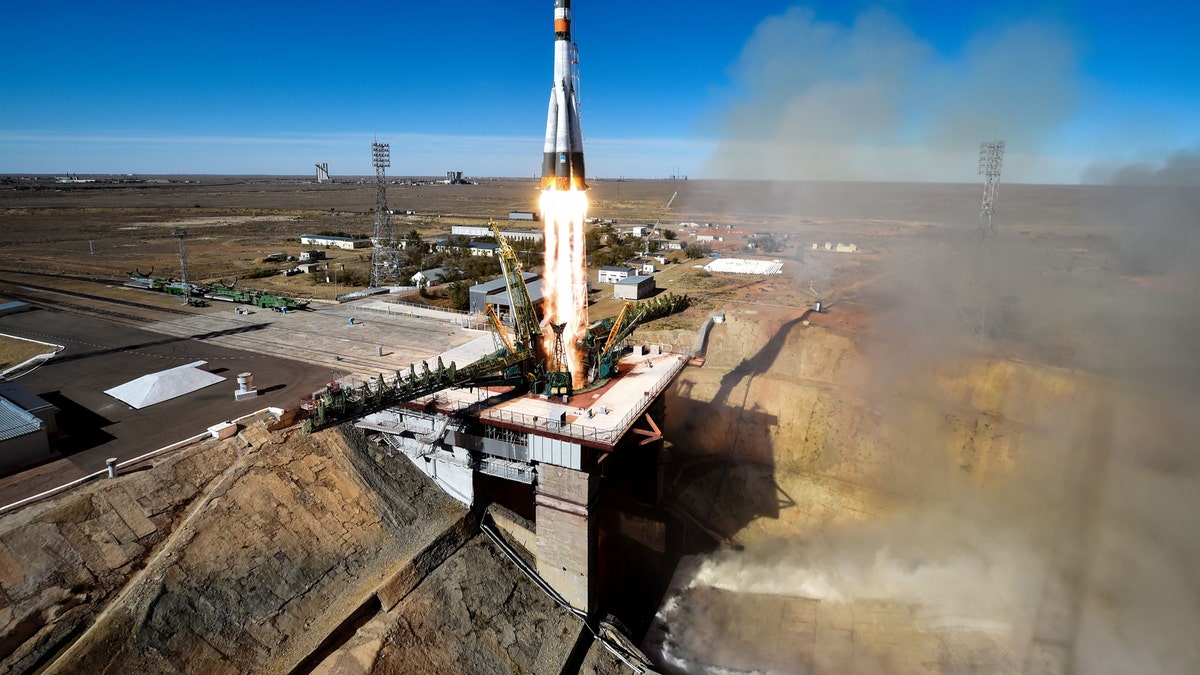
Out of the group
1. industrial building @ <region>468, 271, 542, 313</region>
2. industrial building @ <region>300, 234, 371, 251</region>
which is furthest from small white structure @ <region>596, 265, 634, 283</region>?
industrial building @ <region>300, 234, 371, 251</region>

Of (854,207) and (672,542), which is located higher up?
(854,207)

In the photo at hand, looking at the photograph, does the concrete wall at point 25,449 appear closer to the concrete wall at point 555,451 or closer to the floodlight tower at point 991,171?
the concrete wall at point 555,451

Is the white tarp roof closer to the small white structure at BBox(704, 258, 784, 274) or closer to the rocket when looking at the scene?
the rocket

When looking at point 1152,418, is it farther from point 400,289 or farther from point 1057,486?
point 400,289

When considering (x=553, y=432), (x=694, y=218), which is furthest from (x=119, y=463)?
(x=694, y=218)

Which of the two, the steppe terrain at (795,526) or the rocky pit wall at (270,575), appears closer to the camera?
the rocky pit wall at (270,575)

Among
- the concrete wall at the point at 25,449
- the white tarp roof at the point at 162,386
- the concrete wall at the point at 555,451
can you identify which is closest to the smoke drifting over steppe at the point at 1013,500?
the concrete wall at the point at 555,451
